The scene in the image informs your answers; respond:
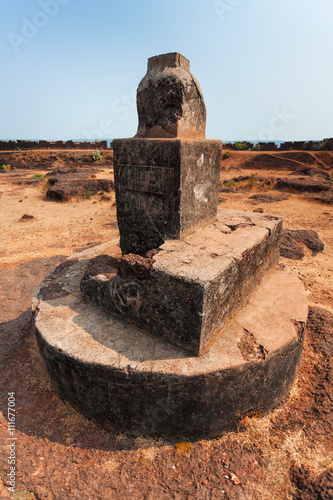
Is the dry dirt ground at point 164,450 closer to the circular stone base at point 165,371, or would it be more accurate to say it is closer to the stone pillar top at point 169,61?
the circular stone base at point 165,371

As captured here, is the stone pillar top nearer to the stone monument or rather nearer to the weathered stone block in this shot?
the stone monument

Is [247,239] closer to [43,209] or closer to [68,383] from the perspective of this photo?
[68,383]

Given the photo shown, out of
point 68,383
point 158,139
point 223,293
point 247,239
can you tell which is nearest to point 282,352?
point 223,293

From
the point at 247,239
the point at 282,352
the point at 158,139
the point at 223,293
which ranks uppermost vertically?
the point at 158,139

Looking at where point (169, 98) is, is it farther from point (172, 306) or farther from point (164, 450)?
point (164, 450)

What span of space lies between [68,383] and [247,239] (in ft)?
6.84

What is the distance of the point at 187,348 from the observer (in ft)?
7.12

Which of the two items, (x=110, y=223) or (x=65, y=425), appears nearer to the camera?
(x=65, y=425)

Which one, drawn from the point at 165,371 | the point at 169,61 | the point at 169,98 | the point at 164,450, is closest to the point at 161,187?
the point at 169,98

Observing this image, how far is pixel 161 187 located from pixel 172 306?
113 cm

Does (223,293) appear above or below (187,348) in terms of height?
above

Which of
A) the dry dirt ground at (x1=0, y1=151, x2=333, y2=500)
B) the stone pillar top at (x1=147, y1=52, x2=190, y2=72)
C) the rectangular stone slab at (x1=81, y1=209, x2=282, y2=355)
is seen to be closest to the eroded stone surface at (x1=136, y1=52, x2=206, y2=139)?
the stone pillar top at (x1=147, y1=52, x2=190, y2=72)

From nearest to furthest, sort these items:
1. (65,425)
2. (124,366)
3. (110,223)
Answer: (124,366)
(65,425)
(110,223)

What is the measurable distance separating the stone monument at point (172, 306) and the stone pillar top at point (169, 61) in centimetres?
1
